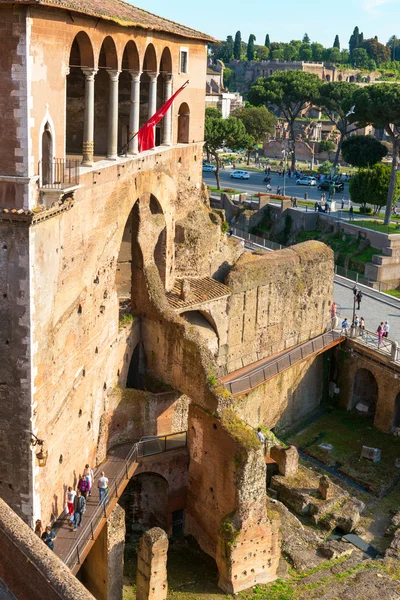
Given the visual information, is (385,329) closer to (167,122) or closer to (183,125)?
(183,125)

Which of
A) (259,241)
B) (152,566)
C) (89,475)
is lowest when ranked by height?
(152,566)

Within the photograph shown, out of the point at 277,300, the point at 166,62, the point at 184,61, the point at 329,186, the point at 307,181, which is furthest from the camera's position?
the point at 307,181

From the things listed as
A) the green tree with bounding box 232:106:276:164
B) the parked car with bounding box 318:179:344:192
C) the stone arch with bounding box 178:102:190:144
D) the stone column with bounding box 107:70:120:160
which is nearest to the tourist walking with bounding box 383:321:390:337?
the stone arch with bounding box 178:102:190:144

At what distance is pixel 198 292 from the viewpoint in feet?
78.2

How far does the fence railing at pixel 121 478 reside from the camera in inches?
632

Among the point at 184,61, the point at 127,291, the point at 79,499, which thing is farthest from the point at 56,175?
the point at 184,61

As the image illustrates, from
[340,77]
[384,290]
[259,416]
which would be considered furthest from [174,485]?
[340,77]

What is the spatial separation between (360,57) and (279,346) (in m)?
110

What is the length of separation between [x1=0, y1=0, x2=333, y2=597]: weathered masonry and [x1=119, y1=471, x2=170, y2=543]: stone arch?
2.1 inches

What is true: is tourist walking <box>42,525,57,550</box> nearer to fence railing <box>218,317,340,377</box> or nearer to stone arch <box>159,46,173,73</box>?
fence railing <box>218,317,340,377</box>

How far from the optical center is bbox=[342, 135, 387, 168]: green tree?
173ft

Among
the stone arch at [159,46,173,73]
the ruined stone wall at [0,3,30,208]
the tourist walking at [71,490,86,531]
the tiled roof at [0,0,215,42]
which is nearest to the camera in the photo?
the ruined stone wall at [0,3,30,208]

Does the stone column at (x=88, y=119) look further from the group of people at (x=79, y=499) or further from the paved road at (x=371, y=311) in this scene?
the paved road at (x=371, y=311)

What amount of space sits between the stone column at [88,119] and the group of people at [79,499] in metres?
6.56
